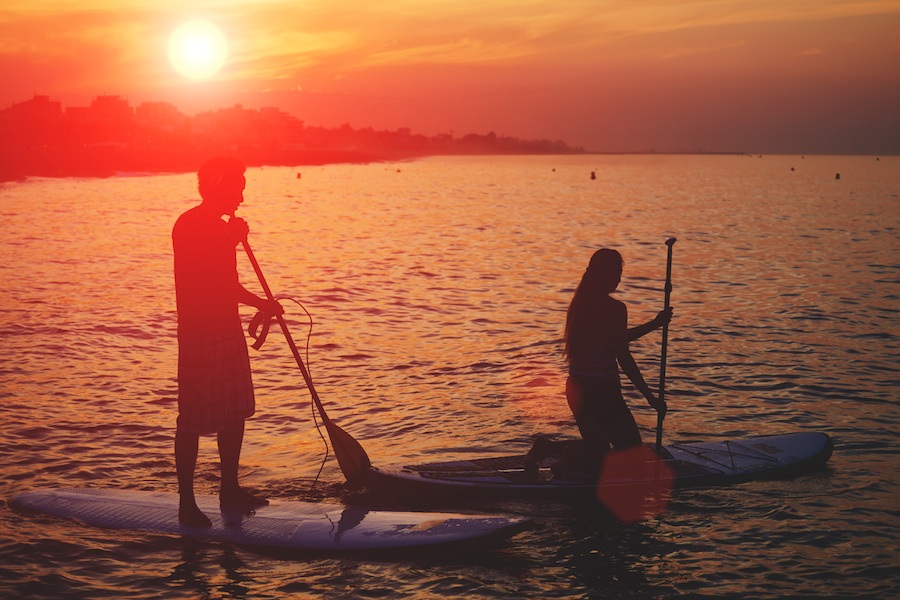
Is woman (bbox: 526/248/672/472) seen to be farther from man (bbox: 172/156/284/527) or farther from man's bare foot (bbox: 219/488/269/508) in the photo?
man (bbox: 172/156/284/527)

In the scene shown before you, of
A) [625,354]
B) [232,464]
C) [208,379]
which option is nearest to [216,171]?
[208,379]

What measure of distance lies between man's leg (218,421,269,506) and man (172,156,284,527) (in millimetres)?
111

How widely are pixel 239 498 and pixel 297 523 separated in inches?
24.2

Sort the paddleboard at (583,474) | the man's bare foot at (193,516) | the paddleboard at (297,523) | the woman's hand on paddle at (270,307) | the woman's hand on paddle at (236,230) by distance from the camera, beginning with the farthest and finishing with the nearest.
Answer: the paddleboard at (583,474) → the man's bare foot at (193,516) → the paddleboard at (297,523) → the woman's hand on paddle at (270,307) → the woman's hand on paddle at (236,230)

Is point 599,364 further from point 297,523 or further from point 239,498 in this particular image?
point 239,498

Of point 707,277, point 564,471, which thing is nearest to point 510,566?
point 564,471

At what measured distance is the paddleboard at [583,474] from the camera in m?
8.45

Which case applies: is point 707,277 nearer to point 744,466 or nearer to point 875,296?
point 875,296

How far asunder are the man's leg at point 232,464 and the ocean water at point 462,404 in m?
0.45

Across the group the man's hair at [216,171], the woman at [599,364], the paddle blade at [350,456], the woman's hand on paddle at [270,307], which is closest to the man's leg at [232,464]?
the paddle blade at [350,456]

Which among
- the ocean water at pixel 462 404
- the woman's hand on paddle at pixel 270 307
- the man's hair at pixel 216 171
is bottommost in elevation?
the ocean water at pixel 462 404

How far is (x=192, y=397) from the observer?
7137 mm

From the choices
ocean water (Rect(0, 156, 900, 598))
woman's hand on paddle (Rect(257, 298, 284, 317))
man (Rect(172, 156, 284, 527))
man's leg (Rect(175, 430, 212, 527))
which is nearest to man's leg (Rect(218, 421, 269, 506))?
man (Rect(172, 156, 284, 527))

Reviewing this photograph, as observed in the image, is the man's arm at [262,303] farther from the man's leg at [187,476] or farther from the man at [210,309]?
the man's leg at [187,476]
